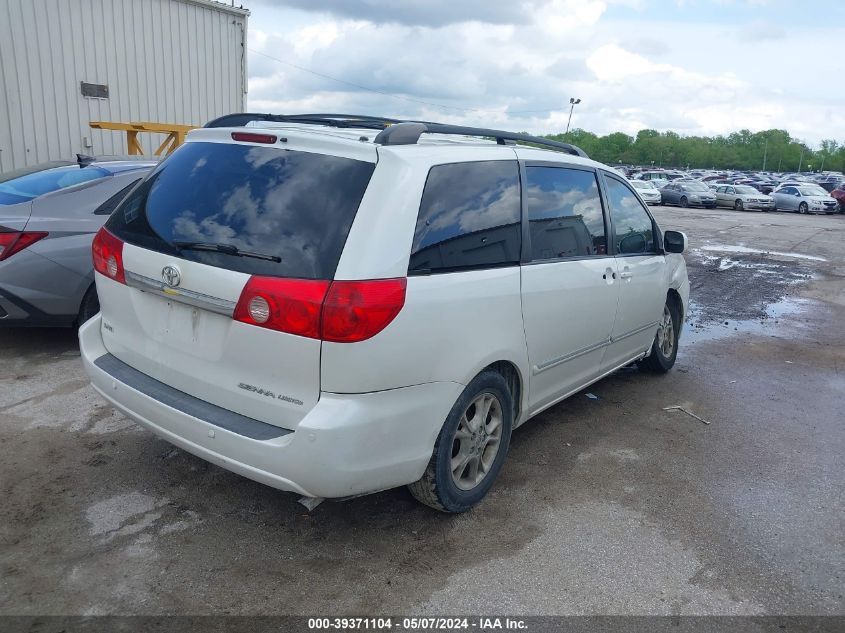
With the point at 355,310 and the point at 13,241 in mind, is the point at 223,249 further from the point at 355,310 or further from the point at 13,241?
the point at 13,241

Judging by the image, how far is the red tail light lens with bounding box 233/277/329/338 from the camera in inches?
106

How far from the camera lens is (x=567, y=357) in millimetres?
4148

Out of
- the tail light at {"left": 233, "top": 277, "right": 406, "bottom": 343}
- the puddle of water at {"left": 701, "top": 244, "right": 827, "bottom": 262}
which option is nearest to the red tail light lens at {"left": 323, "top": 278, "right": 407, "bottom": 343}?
the tail light at {"left": 233, "top": 277, "right": 406, "bottom": 343}

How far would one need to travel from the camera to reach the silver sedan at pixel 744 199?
3350 centimetres

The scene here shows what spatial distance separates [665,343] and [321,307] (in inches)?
162

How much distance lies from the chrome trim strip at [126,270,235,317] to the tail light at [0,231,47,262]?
2560 mm

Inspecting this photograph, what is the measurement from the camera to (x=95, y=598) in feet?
9.06

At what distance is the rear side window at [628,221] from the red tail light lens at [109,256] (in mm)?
3002

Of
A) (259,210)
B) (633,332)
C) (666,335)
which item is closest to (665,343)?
(666,335)

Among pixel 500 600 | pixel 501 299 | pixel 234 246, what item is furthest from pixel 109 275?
pixel 500 600

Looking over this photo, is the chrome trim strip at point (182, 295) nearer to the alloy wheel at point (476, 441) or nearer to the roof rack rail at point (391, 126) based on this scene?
the roof rack rail at point (391, 126)

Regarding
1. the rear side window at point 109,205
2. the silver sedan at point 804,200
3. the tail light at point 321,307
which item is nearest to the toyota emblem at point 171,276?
the tail light at point 321,307

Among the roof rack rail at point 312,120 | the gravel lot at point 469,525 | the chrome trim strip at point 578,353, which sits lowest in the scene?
the gravel lot at point 469,525

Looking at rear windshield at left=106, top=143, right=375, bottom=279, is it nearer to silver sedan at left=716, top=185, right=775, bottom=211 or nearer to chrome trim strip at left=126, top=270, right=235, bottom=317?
chrome trim strip at left=126, top=270, right=235, bottom=317
